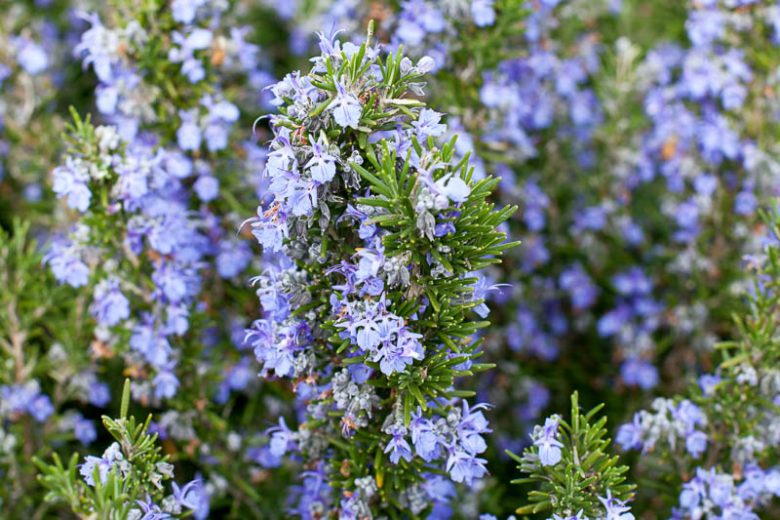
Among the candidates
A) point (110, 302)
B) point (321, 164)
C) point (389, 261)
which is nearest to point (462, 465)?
point (389, 261)

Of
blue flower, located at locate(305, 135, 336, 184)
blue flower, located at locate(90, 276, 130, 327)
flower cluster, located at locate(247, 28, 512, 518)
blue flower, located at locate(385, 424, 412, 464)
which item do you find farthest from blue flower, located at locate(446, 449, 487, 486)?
blue flower, located at locate(90, 276, 130, 327)

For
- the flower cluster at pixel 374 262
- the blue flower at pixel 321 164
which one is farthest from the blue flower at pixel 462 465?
the blue flower at pixel 321 164

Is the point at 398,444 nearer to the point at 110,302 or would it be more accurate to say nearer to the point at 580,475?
the point at 580,475

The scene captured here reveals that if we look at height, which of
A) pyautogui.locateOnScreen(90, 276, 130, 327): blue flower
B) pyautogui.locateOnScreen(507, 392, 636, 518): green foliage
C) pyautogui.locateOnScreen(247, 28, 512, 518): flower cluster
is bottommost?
pyautogui.locateOnScreen(507, 392, 636, 518): green foliage

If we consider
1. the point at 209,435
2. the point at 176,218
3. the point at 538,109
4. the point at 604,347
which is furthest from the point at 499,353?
the point at 176,218

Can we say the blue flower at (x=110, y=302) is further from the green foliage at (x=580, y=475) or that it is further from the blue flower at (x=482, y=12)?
the blue flower at (x=482, y=12)

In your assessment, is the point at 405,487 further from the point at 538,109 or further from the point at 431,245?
the point at 538,109

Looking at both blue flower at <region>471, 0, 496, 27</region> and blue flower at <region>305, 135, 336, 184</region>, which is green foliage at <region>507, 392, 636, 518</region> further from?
blue flower at <region>471, 0, 496, 27</region>
